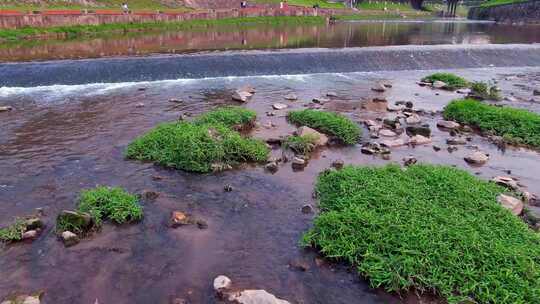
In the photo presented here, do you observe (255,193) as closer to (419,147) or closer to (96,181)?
(96,181)

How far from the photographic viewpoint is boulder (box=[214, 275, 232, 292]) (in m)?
6.10

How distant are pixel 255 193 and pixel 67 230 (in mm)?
3741

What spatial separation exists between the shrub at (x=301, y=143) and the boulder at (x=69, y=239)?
5.85 m

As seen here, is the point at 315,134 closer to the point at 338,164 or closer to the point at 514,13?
the point at 338,164

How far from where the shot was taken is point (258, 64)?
21.7 m

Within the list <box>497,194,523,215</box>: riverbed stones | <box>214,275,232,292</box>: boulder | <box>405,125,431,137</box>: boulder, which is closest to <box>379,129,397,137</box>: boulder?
<box>405,125,431,137</box>: boulder

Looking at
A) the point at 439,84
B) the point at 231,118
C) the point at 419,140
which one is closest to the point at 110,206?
the point at 231,118

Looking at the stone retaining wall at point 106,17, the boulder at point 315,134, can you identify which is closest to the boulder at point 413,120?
the boulder at point 315,134

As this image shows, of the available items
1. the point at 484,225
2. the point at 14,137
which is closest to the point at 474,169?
the point at 484,225

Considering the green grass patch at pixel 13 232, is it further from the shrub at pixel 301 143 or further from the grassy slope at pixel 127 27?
the grassy slope at pixel 127 27

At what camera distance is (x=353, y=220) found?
22.9 feet

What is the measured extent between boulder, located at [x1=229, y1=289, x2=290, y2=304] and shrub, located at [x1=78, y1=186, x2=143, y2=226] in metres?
2.94

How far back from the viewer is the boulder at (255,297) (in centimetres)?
571

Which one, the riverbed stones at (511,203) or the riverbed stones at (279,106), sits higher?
the riverbed stones at (279,106)
